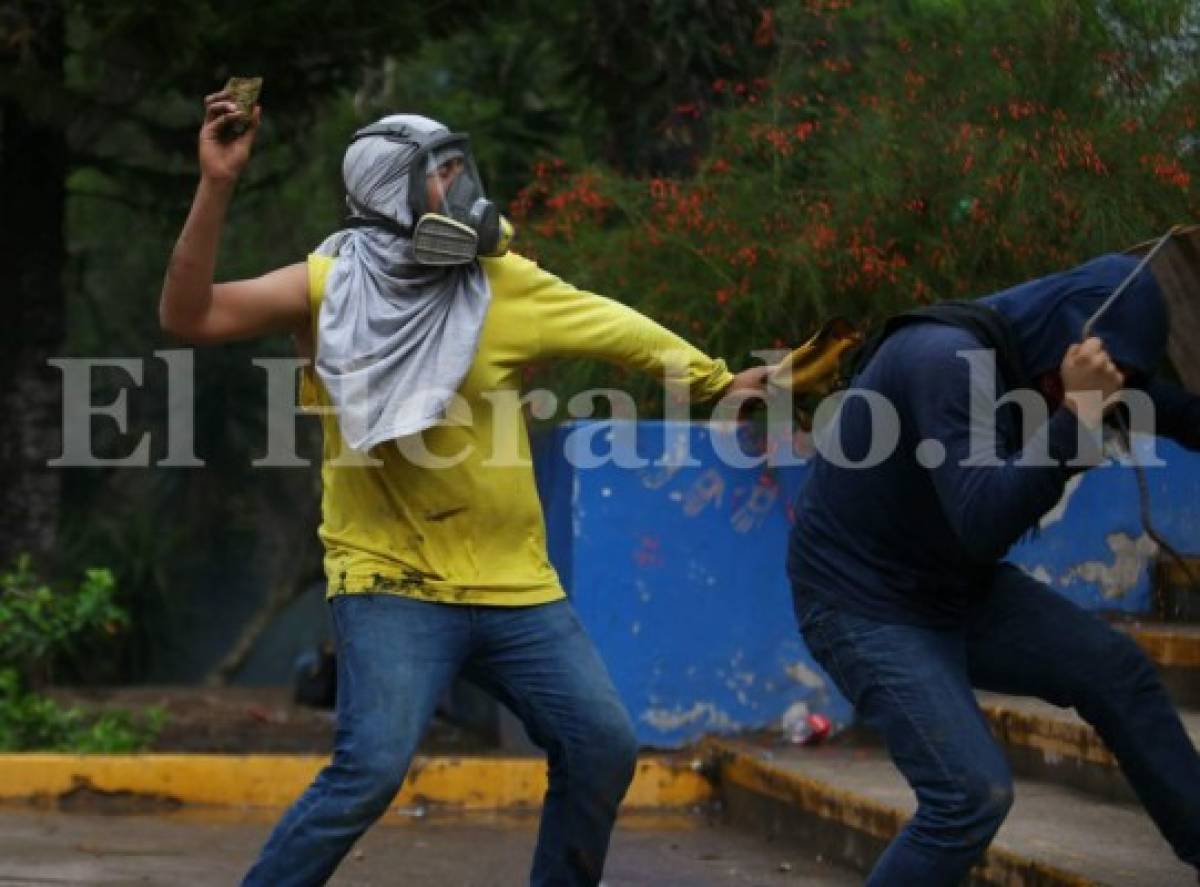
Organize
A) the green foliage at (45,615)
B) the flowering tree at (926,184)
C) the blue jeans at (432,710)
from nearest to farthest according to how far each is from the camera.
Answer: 1. the blue jeans at (432,710)
2. the flowering tree at (926,184)
3. the green foliage at (45,615)

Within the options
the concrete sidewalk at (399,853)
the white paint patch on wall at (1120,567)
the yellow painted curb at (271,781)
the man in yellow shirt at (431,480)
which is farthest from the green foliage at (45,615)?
the man in yellow shirt at (431,480)

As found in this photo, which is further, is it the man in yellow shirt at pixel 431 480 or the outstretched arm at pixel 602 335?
the outstretched arm at pixel 602 335

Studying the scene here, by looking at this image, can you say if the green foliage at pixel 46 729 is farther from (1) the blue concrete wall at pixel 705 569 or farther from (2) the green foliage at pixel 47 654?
(1) the blue concrete wall at pixel 705 569

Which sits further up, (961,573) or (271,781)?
(961,573)

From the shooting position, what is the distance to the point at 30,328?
37.4 feet

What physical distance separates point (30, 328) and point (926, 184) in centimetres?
494

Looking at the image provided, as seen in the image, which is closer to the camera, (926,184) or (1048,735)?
(1048,735)

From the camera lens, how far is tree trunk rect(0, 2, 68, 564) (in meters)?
11.4

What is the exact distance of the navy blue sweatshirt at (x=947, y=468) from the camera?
4223 mm

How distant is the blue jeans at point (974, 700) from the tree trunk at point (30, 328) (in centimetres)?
742

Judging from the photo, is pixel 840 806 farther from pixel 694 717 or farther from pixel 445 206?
pixel 445 206

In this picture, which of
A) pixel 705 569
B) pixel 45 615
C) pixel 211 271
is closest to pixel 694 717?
pixel 705 569

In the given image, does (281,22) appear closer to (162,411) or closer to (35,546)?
(35,546)

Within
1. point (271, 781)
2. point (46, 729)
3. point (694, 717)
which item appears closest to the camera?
point (271, 781)
